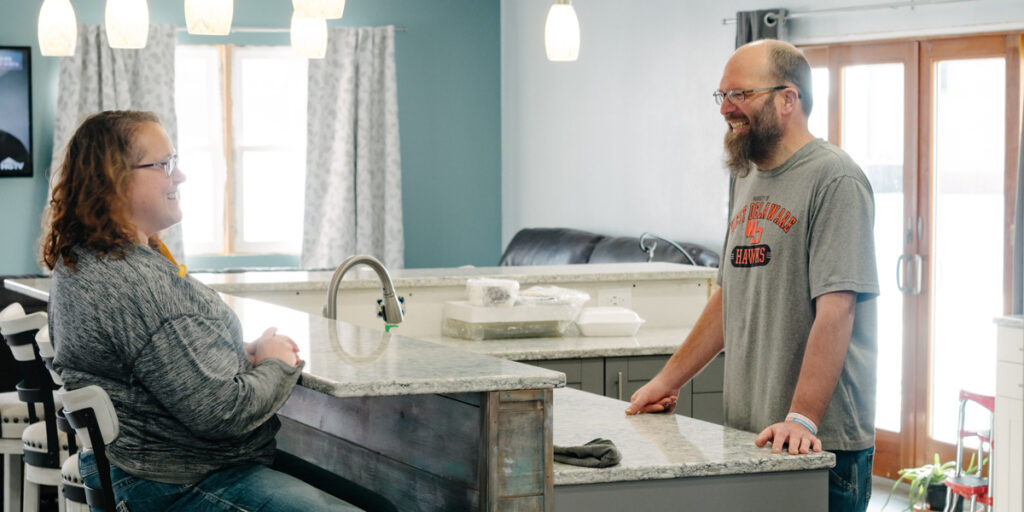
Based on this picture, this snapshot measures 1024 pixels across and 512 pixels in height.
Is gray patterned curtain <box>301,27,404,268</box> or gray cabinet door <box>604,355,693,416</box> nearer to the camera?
gray cabinet door <box>604,355,693,416</box>

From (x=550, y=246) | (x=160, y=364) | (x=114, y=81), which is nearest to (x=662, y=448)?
(x=160, y=364)

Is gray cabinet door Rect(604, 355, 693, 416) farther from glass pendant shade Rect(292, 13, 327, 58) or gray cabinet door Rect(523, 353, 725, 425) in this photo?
glass pendant shade Rect(292, 13, 327, 58)

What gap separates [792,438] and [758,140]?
0.56 m

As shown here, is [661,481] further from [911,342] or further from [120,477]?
[911,342]

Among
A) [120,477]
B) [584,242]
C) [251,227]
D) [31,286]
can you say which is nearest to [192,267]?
[251,227]

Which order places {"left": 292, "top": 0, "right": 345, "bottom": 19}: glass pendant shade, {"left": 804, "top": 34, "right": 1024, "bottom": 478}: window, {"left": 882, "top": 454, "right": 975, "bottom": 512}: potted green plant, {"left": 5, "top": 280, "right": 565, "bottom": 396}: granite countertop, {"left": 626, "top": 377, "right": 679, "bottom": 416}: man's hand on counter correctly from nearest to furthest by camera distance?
{"left": 5, "top": 280, "right": 565, "bottom": 396}: granite countertop < {"left": 626, "top": 377, "right": 679, "bottom": 416}: man's hand on counter < {"left": 292, "top": 0, "right": 345, "bottom": 19}: glass pendant shade < {"left": 882, "top": 454, "right": 975, "bottom": 512}: potted green plant < {"left": 804, "top": 34, "right": 1024, "bottom": 478}: window

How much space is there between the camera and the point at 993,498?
4324mm

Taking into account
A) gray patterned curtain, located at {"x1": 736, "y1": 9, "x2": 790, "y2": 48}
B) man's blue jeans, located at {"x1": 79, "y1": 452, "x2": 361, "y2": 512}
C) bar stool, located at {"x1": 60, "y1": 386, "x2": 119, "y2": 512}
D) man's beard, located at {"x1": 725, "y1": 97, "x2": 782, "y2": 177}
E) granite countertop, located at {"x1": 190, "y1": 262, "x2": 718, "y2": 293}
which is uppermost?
gray patterned curtain, located at {"x1": 736, "y1": 9, "x2": 790, "y2": 48}

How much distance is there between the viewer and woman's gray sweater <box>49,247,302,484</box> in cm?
177

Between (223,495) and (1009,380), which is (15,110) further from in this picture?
(223,495)

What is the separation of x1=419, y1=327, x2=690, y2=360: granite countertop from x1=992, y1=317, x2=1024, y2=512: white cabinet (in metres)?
1.19

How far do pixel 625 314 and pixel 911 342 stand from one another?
6.25 feet

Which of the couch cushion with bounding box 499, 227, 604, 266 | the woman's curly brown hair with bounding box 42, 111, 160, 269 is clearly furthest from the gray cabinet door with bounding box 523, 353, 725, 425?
the couch cushion with bounding box 499, 227, 604, 266

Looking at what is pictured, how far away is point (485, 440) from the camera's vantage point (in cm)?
175
